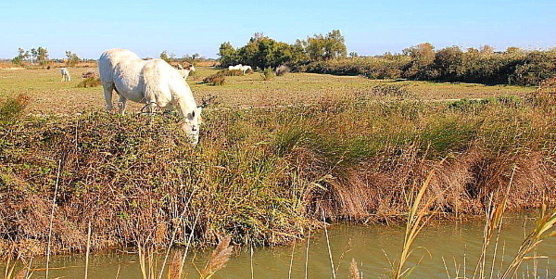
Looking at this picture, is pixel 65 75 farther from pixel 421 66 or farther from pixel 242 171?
pixel 242 171

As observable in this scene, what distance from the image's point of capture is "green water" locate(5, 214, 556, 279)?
6.35 m

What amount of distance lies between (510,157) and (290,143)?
3.33 meters

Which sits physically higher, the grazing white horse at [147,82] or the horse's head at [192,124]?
the grazing white horse at [147,82]

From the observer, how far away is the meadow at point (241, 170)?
6.76m

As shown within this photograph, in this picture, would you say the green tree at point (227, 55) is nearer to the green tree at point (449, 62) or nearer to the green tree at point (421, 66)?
the green tree at point (421, 66)

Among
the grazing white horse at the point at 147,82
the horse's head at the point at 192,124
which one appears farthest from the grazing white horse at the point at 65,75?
the horse's head at the point at 192,124

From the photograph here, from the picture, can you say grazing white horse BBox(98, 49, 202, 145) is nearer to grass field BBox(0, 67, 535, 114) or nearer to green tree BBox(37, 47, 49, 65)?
grass field BBox(0, 67, 535, 114)

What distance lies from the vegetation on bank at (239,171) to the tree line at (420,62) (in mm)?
19744

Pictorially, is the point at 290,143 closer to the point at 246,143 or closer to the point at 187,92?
the point at 246,143

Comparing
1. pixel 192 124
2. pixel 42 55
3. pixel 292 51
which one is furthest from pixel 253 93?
pixel 42 55

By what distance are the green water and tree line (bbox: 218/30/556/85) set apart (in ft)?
69.9

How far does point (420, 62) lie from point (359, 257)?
Result: 37.6 metres

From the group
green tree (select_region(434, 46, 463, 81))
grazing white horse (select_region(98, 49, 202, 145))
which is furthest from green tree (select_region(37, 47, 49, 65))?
grazing white horse (select_region(98, 49, 202, 145))

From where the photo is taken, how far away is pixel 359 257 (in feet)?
22.7
